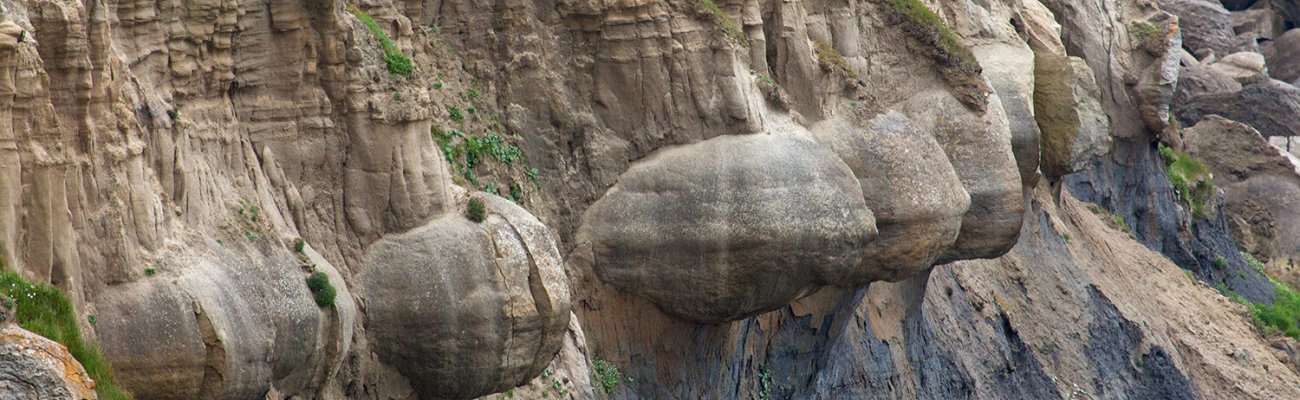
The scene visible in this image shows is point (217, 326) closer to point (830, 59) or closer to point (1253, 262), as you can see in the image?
point (830, 59)

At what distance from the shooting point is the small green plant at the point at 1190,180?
41.8 m

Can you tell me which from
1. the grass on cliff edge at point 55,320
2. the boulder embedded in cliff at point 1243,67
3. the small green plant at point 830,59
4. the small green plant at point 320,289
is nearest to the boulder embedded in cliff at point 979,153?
the small green plant at point 830,59

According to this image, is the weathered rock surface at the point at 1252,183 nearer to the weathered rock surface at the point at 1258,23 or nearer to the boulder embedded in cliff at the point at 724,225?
the weathered rock surface at the point at 1258,23

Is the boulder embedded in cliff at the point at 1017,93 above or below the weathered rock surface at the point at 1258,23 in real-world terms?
above

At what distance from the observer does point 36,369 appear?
11859mm

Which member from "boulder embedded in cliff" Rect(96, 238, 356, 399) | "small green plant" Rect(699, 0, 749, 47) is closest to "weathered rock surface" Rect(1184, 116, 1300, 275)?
"small green plant" Rect(699, 0, 749, 47)

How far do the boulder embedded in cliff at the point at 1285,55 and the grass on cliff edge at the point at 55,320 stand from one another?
4894 centimetres

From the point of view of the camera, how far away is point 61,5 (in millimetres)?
13469

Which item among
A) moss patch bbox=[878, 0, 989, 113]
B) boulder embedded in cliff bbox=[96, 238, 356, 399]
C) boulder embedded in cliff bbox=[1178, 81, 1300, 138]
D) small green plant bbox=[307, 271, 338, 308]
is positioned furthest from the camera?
boulder embedded in cliff bbox=[1178, 81, 1300, 138]

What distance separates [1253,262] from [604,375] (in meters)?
26.8

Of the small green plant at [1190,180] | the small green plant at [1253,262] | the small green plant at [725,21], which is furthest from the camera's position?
the small green plant at [1253,262]

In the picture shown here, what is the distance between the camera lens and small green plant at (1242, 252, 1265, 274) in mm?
43594

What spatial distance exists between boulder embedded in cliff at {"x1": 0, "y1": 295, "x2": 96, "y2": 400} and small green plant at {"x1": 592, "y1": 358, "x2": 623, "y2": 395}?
930 cm

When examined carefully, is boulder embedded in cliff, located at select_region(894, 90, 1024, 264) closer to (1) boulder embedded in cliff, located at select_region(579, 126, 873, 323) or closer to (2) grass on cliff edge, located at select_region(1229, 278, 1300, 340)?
(1) boulder embedded in cliff, located at select_region(579, 126, 873, 323)
